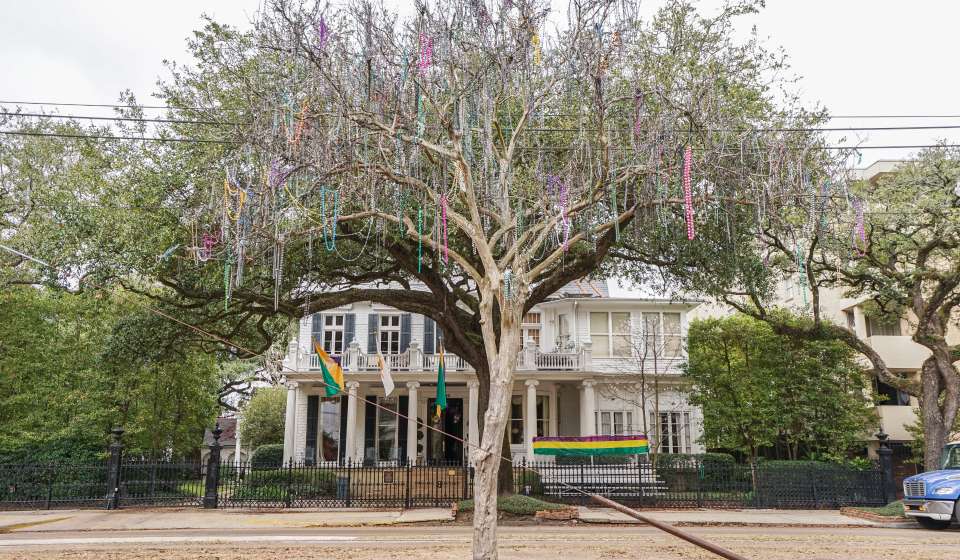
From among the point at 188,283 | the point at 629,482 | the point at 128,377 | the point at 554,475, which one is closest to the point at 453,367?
the point at 554,475

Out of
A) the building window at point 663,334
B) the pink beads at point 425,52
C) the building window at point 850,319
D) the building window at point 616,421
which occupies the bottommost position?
the building window at point 616,421

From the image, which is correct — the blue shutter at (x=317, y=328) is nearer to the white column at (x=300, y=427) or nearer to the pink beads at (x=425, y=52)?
the white column at (x=300, y=427)

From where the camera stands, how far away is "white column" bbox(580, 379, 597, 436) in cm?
2857

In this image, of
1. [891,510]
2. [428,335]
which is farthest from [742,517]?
[428,335]

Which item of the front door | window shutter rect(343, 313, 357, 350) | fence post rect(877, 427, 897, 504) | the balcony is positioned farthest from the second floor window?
the balcony

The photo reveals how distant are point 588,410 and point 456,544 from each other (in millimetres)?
17212

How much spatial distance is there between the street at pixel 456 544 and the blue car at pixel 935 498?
0.49m

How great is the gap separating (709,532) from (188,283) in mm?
13371

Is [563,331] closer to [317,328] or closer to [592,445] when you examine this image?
[592,445]

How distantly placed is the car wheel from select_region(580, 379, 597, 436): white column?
13299mm

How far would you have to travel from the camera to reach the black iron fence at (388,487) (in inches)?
770

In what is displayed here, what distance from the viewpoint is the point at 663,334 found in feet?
97.5

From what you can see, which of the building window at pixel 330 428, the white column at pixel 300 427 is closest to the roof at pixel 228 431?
the white column at pixel 300 427

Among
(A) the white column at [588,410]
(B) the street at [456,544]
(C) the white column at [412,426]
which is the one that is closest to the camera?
(B) the street at [456,544]
